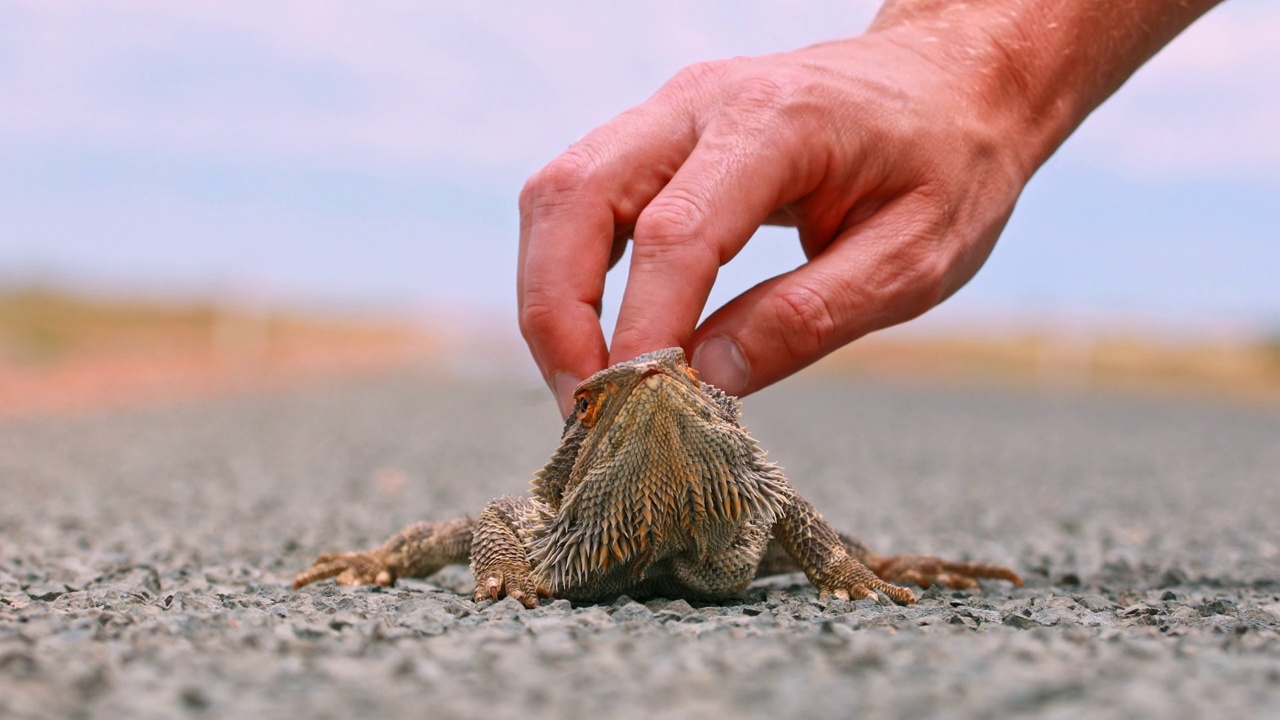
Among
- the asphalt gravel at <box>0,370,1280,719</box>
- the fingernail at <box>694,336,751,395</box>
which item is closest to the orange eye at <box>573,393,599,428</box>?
the fingernail at <box>694,336,751,395</box>

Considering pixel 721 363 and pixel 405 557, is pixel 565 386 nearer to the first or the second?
pixel 721 363

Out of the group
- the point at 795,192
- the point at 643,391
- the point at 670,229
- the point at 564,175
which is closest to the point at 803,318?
the point at 795,192

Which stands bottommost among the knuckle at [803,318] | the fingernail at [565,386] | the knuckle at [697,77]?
the fingernail at [565,386]

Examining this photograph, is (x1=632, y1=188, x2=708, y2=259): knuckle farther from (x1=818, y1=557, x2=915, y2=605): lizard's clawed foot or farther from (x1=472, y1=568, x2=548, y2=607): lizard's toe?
(x1=818, y1=557, x2=915, y2=605): lizard's clawed foot

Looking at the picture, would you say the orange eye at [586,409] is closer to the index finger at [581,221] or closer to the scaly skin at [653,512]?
the scaly skin at [653,512]

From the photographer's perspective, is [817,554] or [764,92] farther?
[817,554]

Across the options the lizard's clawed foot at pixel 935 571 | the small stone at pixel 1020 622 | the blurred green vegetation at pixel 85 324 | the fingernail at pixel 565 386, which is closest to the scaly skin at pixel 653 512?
the fingernail at pixel 565 386
